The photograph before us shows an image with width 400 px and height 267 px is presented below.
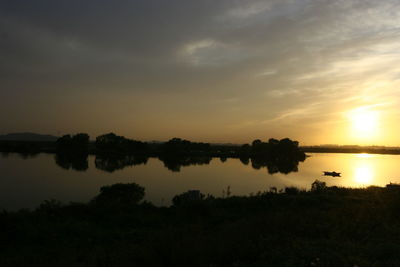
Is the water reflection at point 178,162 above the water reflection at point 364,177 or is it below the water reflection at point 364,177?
above

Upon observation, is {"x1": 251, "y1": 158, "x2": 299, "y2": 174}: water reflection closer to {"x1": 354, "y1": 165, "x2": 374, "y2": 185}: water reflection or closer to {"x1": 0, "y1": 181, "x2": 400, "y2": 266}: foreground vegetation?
{"x1": 354, "y1": 165, "x2": 374, "y2": 185}: water reflection

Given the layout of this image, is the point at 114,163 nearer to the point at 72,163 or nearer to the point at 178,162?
the point at 72,163

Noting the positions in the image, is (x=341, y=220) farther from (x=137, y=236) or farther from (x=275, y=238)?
(x=137, y=236)

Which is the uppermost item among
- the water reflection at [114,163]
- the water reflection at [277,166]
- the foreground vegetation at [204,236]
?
the foreground vegetation at [204,236]

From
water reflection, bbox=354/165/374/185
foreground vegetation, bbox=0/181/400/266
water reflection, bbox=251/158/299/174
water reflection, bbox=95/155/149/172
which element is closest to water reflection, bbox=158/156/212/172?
water reflection, bbox=95/155/149/172

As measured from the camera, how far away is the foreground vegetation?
22.9ft

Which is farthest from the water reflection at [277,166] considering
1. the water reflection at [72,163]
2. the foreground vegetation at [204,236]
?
the foreground vegetation at [204,236]

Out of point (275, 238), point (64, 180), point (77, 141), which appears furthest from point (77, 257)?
point (77, 141)

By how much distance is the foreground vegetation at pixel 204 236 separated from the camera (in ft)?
22.9

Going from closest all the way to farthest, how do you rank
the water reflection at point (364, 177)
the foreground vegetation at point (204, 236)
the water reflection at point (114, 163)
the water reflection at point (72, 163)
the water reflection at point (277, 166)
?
1. the foreground vegetation at point (204, 236)
2. the water reflection at point (364, 177)
3. the water reflection at point (72, 163)
4. the water reflection at point (114, 163)
5. the water reflection at point (277, 166)

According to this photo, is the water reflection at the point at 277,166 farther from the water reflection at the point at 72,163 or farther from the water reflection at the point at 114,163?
the water reflection at the point at 72,163

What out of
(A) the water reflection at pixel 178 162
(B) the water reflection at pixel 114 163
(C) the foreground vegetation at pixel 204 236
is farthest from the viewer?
(A) the water reflection at pixel 178 162

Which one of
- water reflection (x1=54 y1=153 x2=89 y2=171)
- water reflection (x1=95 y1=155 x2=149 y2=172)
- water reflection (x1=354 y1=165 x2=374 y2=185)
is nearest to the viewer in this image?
water reflection (x1=354 y1=165 x2=374 y2=185)

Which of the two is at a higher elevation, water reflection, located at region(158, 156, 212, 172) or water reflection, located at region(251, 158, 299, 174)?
water reflection, located at region(158, 156, 212, 172)
